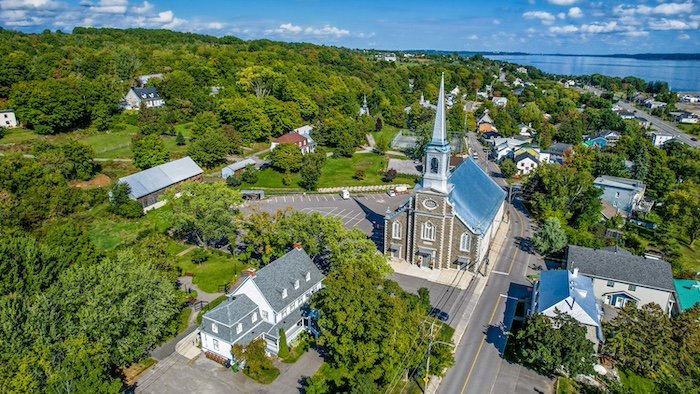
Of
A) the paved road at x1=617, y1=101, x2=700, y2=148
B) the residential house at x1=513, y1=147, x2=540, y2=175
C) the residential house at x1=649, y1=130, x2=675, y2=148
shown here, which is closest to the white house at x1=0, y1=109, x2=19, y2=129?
the residential house at x1=513, y1=147, x2=540, y2=175

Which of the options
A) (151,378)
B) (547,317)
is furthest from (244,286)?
(547,317)

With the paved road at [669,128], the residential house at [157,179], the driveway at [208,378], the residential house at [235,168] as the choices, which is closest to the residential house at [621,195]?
the driveway at [208,378]

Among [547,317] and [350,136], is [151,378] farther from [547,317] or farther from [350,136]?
[350,136]

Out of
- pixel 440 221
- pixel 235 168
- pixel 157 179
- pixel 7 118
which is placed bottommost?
pixel 235 168

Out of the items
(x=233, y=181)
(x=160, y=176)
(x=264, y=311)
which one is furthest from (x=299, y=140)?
(x=264, y=311)

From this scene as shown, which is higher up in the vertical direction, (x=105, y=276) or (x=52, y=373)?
(x=105, y=276)

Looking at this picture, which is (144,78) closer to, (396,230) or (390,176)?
(390,176)

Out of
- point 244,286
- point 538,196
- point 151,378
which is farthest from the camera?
point 538,196
